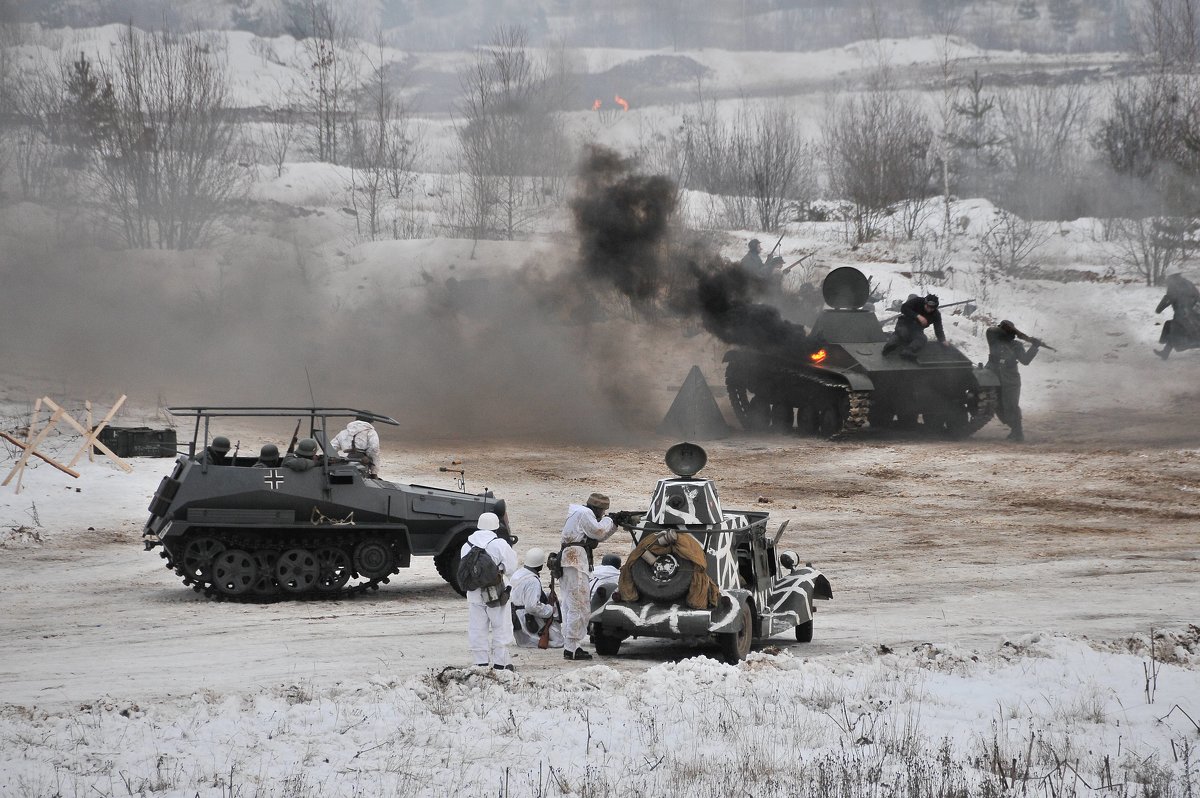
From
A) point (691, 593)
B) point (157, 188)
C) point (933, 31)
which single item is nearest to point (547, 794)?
point (691, 593)

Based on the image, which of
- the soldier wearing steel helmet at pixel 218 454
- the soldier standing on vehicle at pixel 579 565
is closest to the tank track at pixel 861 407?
the soldier wearing steel helmet at pixel 218 454

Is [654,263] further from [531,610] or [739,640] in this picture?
[739,640]

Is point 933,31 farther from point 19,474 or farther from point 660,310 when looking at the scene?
point 19,474

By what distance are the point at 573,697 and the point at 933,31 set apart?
66104mm

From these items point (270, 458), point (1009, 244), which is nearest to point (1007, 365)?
point (270, 458)

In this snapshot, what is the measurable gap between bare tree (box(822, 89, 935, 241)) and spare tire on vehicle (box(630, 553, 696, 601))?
38.1m

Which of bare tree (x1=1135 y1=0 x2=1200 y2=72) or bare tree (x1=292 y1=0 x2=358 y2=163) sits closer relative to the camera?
bare tree (x1=1135 y1=0 x2=1200 y2=72)

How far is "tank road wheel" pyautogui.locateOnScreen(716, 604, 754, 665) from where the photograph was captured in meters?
11.1

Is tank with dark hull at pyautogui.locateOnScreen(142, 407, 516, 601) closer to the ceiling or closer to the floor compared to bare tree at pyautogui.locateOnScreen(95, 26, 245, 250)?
closer to the floor

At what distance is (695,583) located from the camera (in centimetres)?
1112

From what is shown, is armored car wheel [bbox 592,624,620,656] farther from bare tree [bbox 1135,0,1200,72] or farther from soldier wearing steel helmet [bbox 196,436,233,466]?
bare tree [bbox 1135,0,1200,72]

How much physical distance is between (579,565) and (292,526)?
4.29 meters

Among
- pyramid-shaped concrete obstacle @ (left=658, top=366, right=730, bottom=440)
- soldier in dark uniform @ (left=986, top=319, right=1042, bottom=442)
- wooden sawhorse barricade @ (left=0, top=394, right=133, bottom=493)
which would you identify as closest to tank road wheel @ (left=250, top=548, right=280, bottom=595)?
wooden sawhorse barricade @ (left=0, top=394, right=133, bottom=493)

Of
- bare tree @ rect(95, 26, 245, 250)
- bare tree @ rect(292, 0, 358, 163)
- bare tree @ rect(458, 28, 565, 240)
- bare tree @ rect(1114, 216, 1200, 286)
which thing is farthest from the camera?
bare tree @ rect(292, 0, 358, 163)
